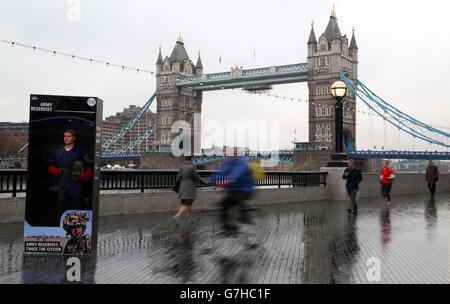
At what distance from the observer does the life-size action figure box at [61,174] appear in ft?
23.2

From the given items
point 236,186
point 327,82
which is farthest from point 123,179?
point 327,82

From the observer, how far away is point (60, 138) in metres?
7.13

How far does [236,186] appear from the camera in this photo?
7.26m

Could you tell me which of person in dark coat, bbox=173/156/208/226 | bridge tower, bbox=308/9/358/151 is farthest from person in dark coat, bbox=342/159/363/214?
bridge tower, bbox=308/9/358/151

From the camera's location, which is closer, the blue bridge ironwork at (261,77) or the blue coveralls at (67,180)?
the blue coveralls at (67,180)

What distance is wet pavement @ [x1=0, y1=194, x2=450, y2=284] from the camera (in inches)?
231

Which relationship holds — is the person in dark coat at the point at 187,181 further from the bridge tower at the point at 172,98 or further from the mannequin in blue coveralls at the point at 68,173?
the bridge tower at the point at 172,98

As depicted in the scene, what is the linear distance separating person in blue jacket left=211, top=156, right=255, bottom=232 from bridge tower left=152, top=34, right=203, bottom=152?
94.2m

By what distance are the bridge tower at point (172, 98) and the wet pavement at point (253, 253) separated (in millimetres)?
91778

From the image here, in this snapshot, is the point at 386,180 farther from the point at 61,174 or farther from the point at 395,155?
the point at 395,155

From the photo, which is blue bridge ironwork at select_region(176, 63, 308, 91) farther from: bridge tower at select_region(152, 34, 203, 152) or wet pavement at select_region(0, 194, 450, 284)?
wet pavement at select_region(0, 194, 450, 284)

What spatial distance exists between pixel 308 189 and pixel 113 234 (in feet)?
32.0

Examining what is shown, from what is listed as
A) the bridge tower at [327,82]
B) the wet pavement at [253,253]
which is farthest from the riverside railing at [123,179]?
the bridge tower at [327,82]
